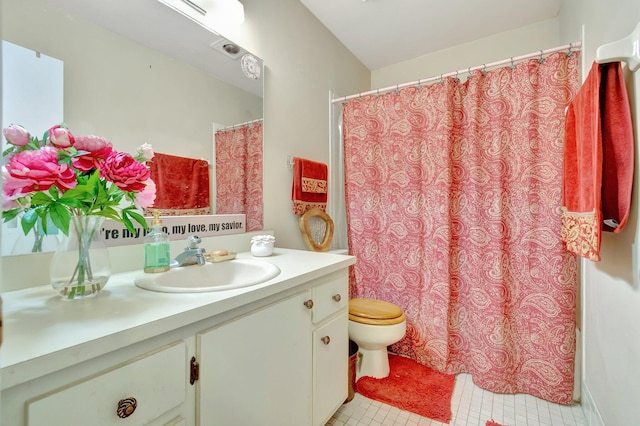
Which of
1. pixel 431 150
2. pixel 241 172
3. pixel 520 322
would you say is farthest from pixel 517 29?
pixel 241 172

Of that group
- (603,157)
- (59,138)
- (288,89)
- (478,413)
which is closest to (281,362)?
(59,138)

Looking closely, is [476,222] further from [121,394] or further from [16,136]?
[16,136]

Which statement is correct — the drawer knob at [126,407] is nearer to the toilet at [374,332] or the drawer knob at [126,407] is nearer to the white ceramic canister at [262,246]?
the white ceramic canister at [262,246]

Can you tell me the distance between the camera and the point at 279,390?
1.00 meters

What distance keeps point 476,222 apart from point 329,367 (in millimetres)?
1163

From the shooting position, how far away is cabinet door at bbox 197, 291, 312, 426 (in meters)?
0.79

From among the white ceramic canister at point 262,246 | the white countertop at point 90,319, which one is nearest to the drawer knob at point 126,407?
the white countertop at point 90,319

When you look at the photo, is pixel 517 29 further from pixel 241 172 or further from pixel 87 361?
pixel 87 361

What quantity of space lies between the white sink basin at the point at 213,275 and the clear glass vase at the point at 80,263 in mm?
112

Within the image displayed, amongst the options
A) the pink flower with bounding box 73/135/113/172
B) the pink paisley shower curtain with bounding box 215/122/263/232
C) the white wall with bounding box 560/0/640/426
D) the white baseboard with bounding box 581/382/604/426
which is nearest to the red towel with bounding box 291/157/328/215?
the pink paisley shower curtain with bounding box 215/122/263/232

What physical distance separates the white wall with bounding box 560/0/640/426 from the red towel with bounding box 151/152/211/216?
5.28ft

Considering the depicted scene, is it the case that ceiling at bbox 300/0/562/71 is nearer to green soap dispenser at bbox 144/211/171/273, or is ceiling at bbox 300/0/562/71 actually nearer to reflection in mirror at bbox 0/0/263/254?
reflection in mirror at bbox 0/0/263/254

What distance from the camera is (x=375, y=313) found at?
1.70 meters

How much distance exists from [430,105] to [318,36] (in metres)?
0.92
